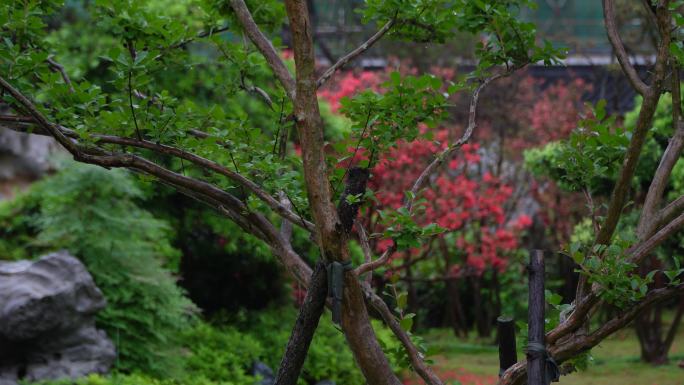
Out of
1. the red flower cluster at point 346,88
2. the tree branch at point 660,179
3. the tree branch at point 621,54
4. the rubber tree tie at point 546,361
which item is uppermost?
the red flower cluster at point 346,88

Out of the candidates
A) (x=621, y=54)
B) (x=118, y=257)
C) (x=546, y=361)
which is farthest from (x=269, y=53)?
(x=118, y=257)

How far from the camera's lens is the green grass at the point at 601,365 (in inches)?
418

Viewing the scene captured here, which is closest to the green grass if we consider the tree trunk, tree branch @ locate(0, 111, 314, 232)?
the tree trunk

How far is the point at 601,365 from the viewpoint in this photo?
11609mm

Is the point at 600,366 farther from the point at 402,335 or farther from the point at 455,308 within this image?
the point at 402,335

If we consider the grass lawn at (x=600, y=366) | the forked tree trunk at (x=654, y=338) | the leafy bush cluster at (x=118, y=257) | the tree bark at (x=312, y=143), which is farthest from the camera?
the forked tree trunk at (x=654, y=338)

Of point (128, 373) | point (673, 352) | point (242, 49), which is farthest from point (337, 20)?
point (242, 49)

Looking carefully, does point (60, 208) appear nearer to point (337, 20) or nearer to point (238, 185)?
point (238, 185)

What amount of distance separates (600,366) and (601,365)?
86 millimetres

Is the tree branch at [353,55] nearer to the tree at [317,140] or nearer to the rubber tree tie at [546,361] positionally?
the tree at [317,140]

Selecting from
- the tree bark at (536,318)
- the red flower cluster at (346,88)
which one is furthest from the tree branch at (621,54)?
the red flower cluster at (346,88)

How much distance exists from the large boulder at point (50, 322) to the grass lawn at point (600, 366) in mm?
3631

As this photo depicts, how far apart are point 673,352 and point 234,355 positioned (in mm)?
7011

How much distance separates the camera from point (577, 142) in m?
3.78
